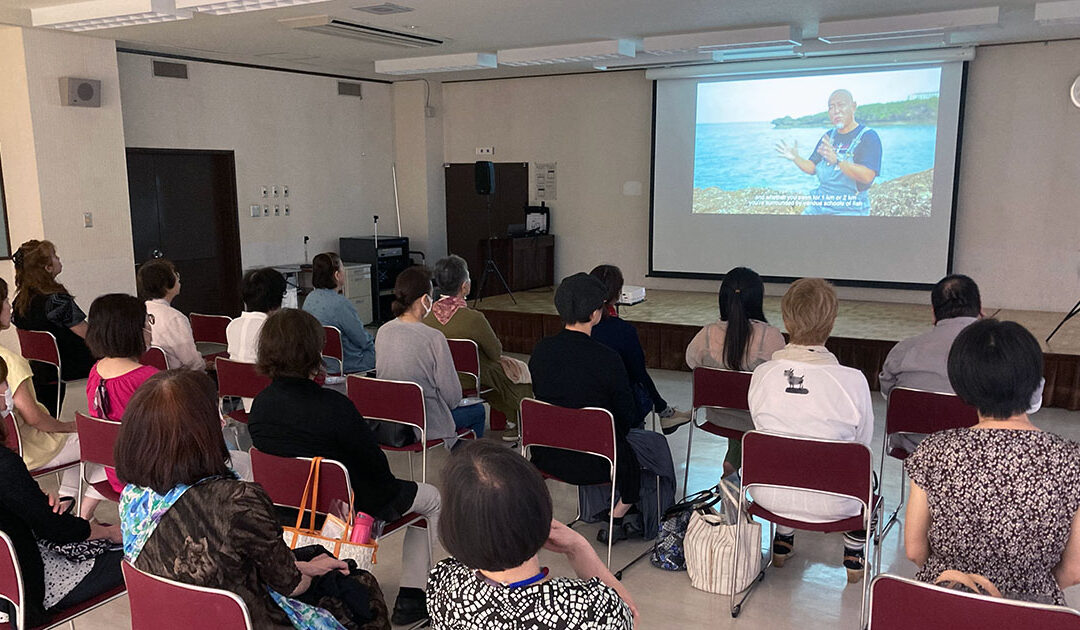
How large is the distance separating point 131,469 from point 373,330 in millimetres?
7959

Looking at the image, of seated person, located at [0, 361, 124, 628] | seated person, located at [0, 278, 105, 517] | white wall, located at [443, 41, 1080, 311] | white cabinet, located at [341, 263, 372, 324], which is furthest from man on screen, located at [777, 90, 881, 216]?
seated person, located at [0, 361, 124, 628]

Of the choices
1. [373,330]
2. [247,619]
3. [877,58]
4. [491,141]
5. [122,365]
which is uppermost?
[877,58]

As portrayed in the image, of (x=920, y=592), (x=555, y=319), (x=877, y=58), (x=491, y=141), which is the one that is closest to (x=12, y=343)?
(x=555, y=319)

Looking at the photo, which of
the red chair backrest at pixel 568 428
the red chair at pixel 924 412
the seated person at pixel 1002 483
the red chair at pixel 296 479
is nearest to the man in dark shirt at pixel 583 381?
the red chair backrest at pixel 568 428

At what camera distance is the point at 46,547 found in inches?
95.7

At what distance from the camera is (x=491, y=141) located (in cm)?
1086

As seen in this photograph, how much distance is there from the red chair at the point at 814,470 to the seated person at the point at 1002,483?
2.55ft

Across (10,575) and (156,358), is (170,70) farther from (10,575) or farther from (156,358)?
(10,575)

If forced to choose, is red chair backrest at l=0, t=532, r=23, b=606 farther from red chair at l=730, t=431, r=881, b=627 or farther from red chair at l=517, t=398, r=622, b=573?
red chair at l=730, t=431, r=881, b=627

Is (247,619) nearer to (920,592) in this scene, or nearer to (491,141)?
(920,592)

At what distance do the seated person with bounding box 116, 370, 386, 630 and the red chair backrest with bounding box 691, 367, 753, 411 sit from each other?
2469 millimetres

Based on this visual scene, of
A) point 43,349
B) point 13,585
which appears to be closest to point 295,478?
point 13,585

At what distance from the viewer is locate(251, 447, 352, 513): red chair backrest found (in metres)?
2.68

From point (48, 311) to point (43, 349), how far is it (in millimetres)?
274
